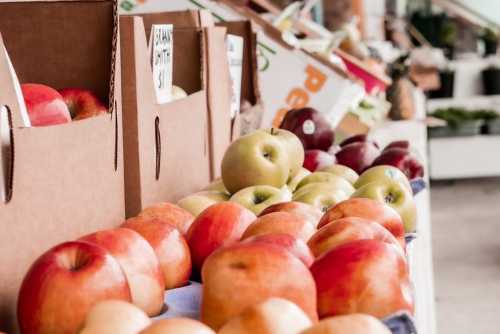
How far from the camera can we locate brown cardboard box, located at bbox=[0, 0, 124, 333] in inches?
39.2

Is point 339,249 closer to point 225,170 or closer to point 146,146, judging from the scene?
point 146,146

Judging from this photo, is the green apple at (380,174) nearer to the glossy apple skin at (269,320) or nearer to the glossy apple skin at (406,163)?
the glossy apple skin at (406,163)

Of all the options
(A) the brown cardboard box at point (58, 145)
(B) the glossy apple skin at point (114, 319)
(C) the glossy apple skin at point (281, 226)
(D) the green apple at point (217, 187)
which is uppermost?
(A) the brown cardboard box at point (58, 145)

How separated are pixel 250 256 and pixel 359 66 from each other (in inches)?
111

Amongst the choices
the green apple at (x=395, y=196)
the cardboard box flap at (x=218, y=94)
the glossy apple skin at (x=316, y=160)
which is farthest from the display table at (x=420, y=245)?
the cardboard box flap at (x=218, y=94)

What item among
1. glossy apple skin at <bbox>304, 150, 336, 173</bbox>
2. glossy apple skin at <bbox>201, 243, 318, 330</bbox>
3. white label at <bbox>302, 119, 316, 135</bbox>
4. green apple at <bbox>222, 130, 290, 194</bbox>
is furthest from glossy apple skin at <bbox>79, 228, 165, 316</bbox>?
white label at <bbox>302, 119, 316, 135</bbox>

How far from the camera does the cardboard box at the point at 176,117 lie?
1.42 meters

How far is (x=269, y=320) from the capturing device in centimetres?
79

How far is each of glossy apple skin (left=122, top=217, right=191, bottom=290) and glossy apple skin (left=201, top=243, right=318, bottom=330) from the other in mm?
205

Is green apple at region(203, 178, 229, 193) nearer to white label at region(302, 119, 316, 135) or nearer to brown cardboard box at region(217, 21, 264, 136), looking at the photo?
brown cardboard box at region(217, 21, 264, 136)

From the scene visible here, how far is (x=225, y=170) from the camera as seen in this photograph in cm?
173

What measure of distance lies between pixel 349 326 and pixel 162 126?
831 millimetres

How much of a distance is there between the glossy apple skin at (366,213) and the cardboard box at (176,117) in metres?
0.32

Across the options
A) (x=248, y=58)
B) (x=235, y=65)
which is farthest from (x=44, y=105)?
(x=248, y=58)
